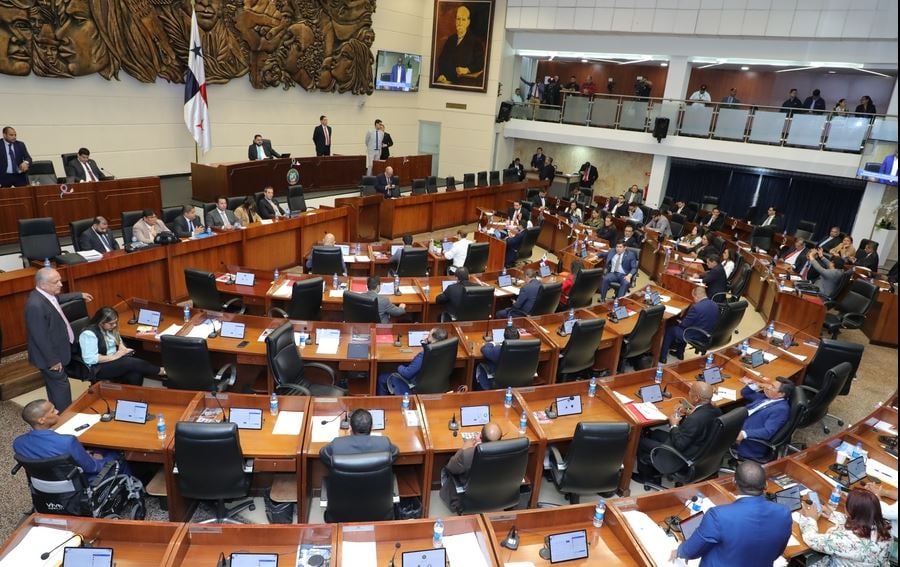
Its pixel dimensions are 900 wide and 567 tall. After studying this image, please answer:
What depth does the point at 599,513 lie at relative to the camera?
3.95 metres

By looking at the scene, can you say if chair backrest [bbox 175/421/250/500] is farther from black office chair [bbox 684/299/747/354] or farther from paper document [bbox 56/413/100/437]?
black office chair [bbox 684/299/747/354]

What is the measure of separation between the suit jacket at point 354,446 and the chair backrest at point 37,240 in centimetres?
519

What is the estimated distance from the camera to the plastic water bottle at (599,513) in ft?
12.9

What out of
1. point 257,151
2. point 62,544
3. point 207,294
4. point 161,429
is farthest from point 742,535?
point 257,151

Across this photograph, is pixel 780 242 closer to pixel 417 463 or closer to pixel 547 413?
pixel 547 413

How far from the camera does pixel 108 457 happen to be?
14.6ft

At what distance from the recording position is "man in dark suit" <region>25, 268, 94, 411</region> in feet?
17.2

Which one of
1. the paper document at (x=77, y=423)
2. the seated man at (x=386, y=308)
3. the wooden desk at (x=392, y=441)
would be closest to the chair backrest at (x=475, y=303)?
the seated man at (x=386, y=308)

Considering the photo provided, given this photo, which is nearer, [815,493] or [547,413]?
[815,493]

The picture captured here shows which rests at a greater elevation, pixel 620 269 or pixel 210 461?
pixel 620 269

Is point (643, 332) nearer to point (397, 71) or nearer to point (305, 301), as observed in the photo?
point (305, 301)

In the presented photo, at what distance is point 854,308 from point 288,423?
8969 millimetres

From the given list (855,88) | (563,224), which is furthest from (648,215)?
(855,88)

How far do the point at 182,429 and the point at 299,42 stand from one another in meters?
13.2
